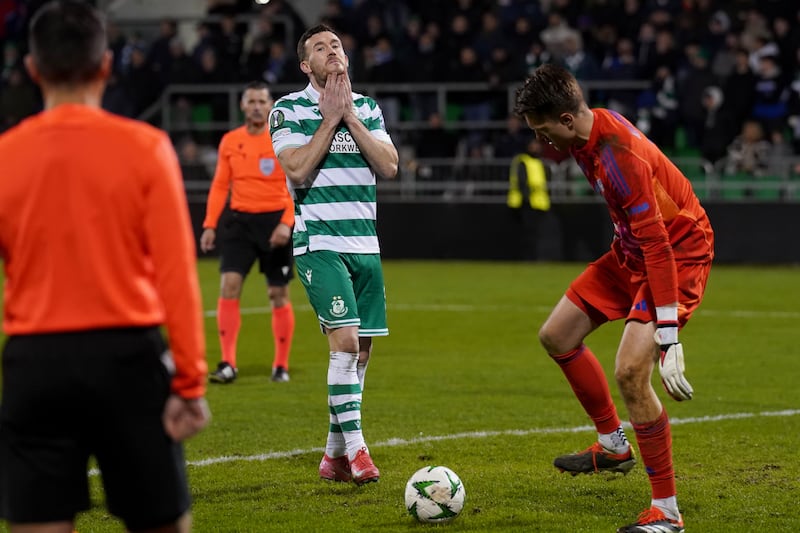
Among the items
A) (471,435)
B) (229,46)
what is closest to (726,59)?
(229,46)

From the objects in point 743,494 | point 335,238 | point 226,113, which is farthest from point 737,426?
point 226,113

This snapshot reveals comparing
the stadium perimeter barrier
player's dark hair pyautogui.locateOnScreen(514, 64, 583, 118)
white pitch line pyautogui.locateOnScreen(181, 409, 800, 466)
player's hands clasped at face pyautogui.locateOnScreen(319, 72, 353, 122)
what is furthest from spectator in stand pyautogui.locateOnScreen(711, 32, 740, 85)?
player's dark hair pyautogui.locateOnScreen(514, 64, 583, 118)

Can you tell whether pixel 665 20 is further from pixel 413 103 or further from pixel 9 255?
pixel 9 255

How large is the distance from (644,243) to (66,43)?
285cm

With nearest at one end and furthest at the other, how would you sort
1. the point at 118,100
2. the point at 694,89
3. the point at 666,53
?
the point at 694,89
the point at 666,53
the point at 118,100

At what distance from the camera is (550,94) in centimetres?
566

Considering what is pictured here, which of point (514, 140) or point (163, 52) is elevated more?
point (163, 52)

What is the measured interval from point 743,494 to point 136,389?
12.4 ft

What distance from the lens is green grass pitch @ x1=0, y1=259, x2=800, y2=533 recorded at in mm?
6055

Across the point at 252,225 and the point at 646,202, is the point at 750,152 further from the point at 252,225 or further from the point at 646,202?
the point at 646,202

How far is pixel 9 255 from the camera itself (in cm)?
353

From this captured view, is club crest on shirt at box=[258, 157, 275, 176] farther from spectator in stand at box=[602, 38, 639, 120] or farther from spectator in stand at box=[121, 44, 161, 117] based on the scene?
spectator in stand at box=[121, 44, 161, 117]

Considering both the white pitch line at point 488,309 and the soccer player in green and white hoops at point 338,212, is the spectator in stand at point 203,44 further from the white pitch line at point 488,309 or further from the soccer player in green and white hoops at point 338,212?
the soccer player in green and white hoops at point 338,212

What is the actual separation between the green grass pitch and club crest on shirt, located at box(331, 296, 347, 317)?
84 centimetres
